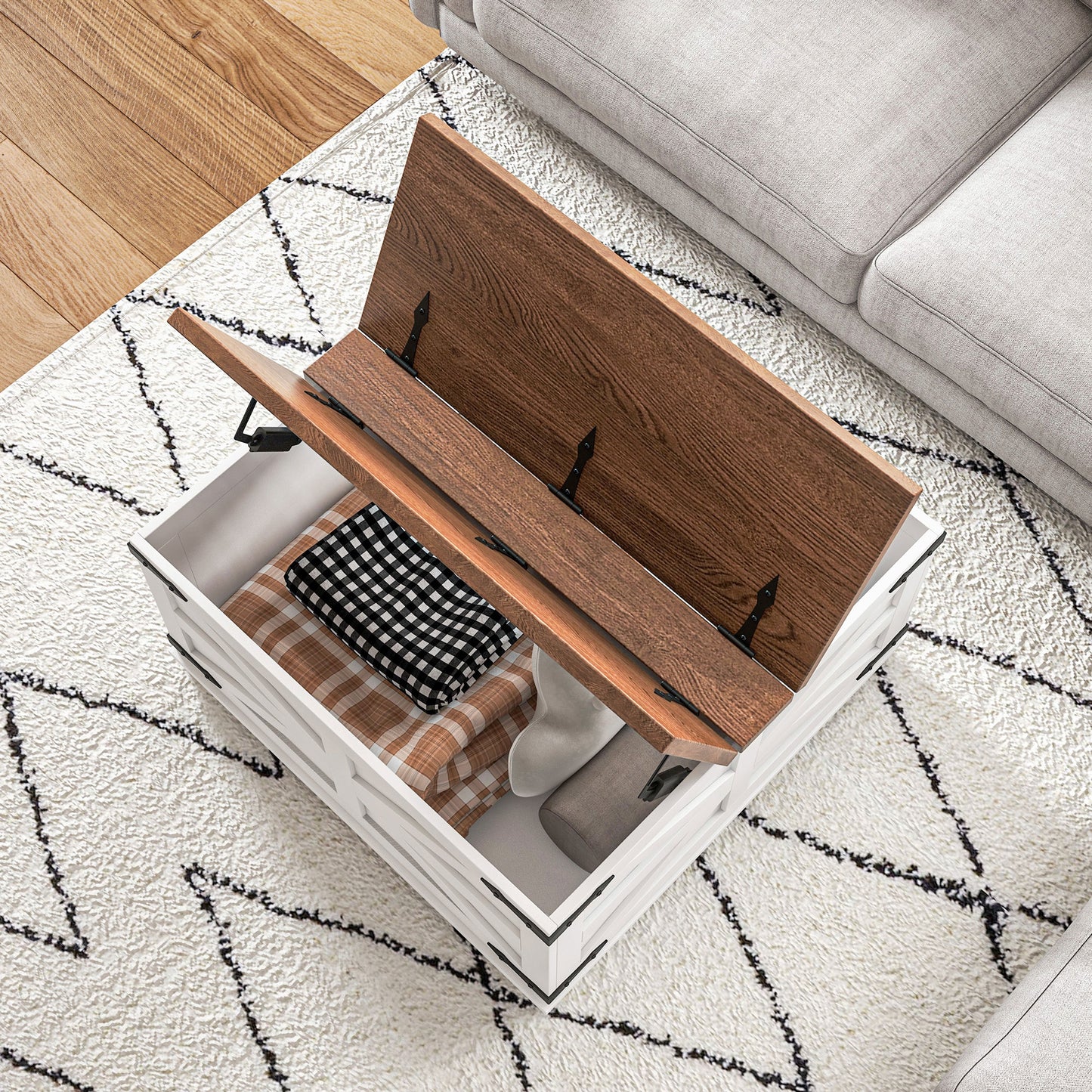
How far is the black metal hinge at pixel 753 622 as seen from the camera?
121cm

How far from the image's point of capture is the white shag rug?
1.56m

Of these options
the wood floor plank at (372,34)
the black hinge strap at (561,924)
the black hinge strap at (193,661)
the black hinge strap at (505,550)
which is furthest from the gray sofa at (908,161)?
the black hinge strap at (193,661)

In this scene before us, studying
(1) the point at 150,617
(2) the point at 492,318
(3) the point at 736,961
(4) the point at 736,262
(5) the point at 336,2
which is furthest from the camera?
(5) the point at 336,2

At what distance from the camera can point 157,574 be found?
4.74 feet

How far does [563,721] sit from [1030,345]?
83cm

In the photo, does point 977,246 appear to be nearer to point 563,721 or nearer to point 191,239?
point 563,721

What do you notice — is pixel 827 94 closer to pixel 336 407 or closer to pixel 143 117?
pixel 336 407

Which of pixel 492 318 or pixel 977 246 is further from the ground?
pixel 977 246

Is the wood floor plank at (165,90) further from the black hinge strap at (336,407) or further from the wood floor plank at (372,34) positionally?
the black hinge strap at (336,407)

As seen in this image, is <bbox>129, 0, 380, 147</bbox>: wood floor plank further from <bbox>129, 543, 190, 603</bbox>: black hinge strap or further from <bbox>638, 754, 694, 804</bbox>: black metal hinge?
<bbox>638, 754, 694, 804</bbox>: black metal hinge

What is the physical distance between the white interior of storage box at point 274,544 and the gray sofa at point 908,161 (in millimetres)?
398

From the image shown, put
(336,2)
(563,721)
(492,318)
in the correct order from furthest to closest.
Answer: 1. (336,2)
2. (563,721)
3. (492,318)

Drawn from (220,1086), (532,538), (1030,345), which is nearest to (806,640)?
(532,538)

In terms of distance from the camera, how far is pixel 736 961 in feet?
5.29
